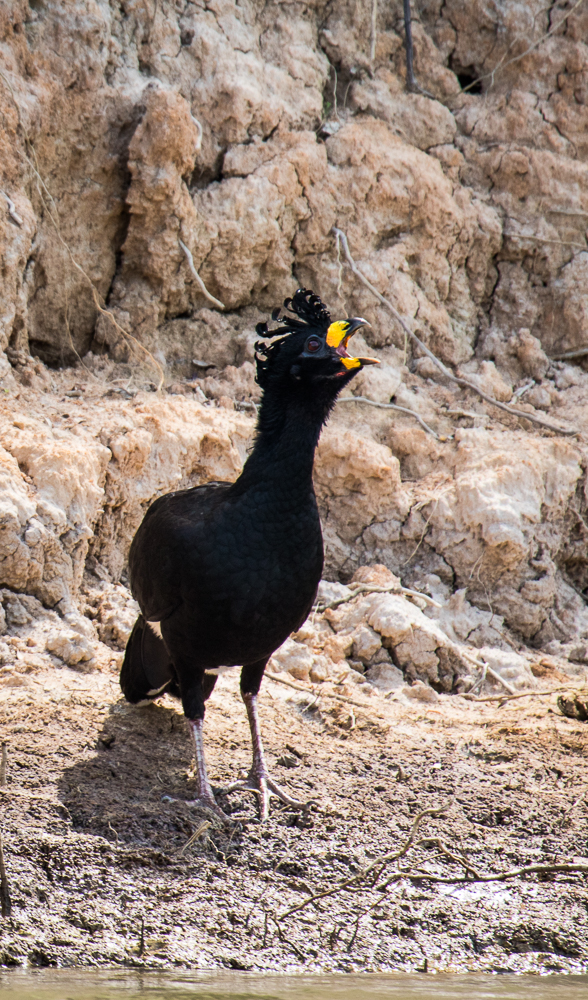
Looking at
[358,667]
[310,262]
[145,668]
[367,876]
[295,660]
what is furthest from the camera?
[310,262]

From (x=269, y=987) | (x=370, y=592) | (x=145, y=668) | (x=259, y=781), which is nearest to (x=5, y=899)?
(x=269, y=987)

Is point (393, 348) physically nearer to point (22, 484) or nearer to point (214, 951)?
point (22, 484)

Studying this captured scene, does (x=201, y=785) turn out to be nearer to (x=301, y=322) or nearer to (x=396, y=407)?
(x=301, y=322)

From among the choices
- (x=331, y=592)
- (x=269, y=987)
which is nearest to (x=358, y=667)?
(x=331, y=592)

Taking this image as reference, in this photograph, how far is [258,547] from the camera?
3.62 meters

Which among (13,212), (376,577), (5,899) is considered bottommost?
(5,899)

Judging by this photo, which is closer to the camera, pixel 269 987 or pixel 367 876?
pixel 269 987

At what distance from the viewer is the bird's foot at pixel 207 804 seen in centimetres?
354

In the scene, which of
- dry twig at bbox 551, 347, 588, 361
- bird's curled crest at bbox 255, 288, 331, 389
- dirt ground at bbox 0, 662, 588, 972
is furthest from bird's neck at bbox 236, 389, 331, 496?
dry twig at bbox 551, 347, 588, 361

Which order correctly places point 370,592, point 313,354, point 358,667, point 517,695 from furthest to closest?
point 370,592, point 358,667, point 517,695, point 313,354

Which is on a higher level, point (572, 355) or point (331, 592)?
point (572, 355)

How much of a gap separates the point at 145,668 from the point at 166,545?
2.26 ft

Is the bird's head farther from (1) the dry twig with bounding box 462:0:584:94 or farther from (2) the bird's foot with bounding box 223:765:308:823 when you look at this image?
(1) the dry twig with bounding box 462:0:584:94

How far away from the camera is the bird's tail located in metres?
4.10
